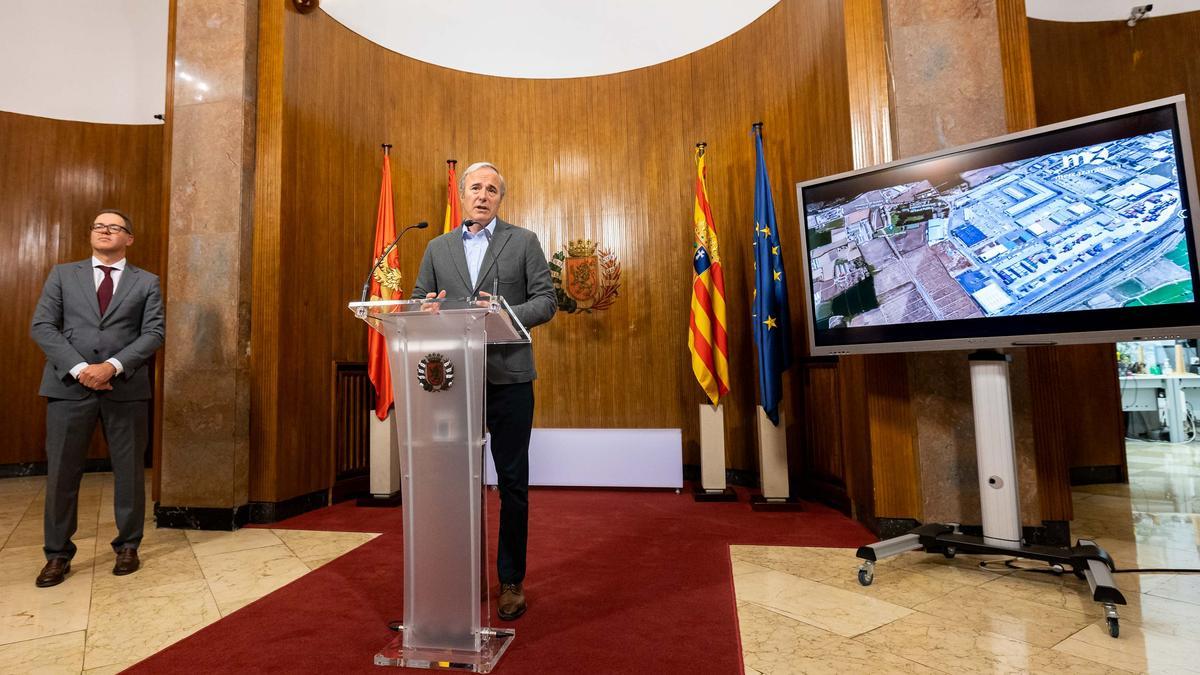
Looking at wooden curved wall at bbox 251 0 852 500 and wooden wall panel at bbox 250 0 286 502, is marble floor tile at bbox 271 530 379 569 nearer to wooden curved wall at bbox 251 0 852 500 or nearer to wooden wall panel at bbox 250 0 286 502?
wooden wall panel at bbox 250 0 286 502

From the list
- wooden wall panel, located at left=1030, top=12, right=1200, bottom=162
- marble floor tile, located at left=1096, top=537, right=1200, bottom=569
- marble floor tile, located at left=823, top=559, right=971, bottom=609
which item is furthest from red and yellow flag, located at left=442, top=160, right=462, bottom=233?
wooden wall panel, located at left=1030, top=12, right=1200, bottom=162

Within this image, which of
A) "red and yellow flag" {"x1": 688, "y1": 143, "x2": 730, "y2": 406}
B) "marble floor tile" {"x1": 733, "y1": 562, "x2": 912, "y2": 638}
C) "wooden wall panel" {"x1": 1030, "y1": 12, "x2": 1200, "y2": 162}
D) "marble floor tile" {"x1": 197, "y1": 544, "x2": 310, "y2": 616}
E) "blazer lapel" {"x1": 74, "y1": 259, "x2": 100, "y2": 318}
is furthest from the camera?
"wooden wall panel" {"x1": 1030, "y1": 12, "x2": 1200, "y2": 162}

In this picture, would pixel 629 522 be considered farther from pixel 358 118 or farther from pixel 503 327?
pixel 358 118

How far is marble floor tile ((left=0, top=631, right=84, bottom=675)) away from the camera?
161 centimetres

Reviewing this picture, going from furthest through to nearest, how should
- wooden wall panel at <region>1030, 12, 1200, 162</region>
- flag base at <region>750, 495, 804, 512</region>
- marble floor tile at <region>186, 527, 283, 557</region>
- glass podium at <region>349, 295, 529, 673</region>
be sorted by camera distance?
1. wooden wall panel at <region>1030, 12, 1200, 162</region>
2. flag base at <region>750, 495, 804, 512</region>
3. marble floor tile at <region>186, 527, 283, 557</region>
4. glass podium at <region>349, 295, 529, 673</region>

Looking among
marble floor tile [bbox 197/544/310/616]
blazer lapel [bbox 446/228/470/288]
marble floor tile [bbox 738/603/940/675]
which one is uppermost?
blazer lapel [bbox 446/228/470/288]

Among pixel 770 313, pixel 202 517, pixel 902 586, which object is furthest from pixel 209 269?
pixel 902 586

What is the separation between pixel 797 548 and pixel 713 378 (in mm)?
1449

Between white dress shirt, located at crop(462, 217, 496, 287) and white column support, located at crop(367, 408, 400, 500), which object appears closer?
white dress shirt, located at crop(462, 217, 496, 287)

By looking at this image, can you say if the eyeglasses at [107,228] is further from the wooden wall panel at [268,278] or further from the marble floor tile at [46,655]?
the marble floor tile at [46,655]

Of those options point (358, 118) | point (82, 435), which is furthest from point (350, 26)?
point (82, 435)

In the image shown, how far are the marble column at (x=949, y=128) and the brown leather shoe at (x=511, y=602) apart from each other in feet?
6.42

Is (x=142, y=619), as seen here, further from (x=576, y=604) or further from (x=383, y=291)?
(x=383, y=291)

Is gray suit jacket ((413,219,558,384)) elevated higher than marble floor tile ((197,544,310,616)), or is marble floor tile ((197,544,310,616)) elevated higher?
gray suit jacket ((413,219,558,384))
